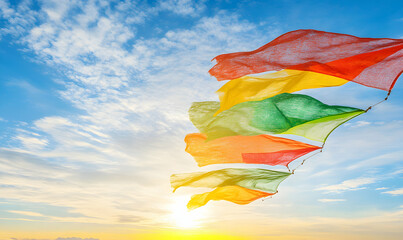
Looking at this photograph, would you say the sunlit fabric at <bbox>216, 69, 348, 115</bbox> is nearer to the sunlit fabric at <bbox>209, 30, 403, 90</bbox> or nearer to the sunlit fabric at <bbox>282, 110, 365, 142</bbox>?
the sunlit fabric at <bbox>209, 30, 403, 90</bbox>

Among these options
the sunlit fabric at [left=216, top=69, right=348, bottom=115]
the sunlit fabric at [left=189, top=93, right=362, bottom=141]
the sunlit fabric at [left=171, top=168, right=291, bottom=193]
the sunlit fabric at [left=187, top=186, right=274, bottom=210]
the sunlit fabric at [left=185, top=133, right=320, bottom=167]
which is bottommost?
the sunlit fabric at [left=187, top=186, right=274, bottom=210]

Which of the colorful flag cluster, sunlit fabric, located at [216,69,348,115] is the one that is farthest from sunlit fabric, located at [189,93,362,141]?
sunlit fabric, located at [216,69,348,115]

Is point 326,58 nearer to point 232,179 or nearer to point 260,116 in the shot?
point 260,116

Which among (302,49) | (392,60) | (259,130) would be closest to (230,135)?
(259,130)

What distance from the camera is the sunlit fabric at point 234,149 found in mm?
12609

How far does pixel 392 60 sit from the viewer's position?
9781 mm

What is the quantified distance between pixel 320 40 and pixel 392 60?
1.98 metres

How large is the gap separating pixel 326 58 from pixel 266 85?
193cm

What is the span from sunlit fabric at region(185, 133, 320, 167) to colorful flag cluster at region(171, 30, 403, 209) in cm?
3

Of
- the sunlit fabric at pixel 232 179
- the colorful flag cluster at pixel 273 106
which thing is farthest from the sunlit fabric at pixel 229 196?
the sunlit fabric at pixel 232 179

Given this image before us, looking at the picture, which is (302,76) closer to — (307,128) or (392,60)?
(307,128)

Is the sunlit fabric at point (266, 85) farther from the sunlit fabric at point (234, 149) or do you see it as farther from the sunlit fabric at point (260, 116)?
the sunlit fabric at point (234, 149)

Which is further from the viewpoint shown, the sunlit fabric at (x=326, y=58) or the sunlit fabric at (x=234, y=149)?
the sunlit fabric at (x=234, y=149)

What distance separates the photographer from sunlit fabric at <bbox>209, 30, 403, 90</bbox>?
Answer: 32.0ft
